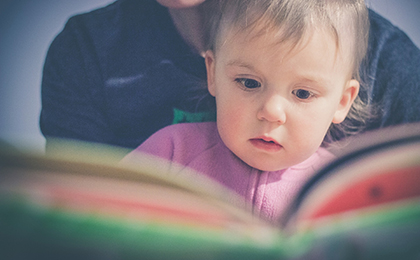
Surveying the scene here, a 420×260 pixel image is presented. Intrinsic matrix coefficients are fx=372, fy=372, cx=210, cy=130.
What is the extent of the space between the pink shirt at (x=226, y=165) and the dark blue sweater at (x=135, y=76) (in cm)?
5

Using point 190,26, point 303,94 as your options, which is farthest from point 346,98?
point 190,26

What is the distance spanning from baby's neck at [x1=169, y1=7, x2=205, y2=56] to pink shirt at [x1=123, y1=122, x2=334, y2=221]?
0.18 m

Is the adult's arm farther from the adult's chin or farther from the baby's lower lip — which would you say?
the adult's chin

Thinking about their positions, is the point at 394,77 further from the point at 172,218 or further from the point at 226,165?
the point at 172,218

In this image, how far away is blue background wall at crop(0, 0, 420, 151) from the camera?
2.54ft

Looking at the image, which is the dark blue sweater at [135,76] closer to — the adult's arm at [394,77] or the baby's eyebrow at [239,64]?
the adult's arm at [394,77]

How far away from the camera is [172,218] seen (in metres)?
0.50

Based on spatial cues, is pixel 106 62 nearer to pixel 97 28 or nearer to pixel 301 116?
pixel 97 28

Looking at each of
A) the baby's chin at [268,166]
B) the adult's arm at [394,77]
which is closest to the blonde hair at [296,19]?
the adult's arm at [394,77]

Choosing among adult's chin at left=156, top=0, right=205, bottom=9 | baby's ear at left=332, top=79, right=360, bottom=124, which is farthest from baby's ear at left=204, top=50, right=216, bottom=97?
baby's ear at left=332, top=79, right=360, bottom=124

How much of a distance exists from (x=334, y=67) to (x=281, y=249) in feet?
1.11

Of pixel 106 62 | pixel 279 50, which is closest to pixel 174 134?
pixel 106 62

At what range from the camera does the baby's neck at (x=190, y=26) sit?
2.74ft

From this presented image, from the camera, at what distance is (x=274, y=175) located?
2.49ft
